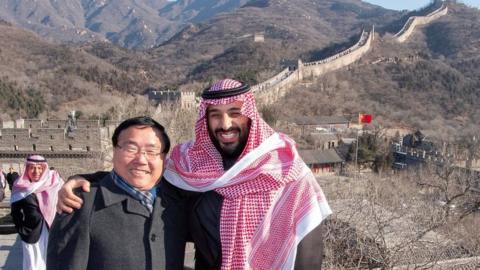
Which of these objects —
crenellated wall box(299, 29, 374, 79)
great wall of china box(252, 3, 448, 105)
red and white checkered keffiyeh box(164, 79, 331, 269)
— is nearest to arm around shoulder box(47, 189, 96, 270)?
red and white checkered keffiyeh box(164, 79, 331, 269)

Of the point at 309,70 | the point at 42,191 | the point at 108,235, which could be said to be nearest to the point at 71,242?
the point at 108,235

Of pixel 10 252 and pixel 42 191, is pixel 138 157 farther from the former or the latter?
pixel 10 252

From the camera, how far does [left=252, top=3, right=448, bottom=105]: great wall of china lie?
43.4 metres

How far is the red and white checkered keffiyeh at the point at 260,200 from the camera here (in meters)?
2.36

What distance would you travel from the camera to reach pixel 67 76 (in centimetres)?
5575

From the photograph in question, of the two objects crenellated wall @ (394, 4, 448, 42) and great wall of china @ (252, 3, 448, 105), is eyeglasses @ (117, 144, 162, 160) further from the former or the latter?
crenellated wall @ (394, 4, 448, 42)

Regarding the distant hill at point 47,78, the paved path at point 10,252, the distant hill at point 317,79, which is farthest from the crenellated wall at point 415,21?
the paved path at point 10,252

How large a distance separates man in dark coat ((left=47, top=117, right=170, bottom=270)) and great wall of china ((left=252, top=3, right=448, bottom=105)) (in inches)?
1451

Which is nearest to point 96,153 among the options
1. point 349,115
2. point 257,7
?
point 349,115

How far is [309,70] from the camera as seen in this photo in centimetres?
5344

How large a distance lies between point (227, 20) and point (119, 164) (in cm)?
13809

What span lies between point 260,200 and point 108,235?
30.3 inches

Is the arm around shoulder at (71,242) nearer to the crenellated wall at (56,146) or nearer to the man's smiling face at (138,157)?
the man's smiling face at (138,157)

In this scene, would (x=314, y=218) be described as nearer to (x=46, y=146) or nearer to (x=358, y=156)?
(x=46, y=146)
